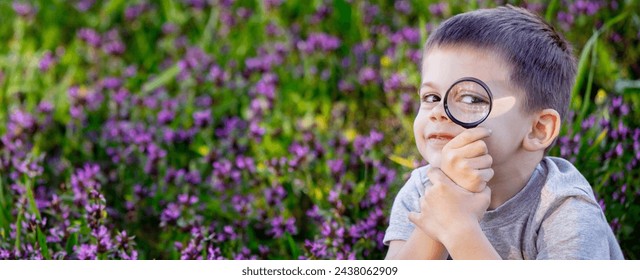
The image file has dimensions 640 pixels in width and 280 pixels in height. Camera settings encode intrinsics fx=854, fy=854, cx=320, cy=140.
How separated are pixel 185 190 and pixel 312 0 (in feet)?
5.24

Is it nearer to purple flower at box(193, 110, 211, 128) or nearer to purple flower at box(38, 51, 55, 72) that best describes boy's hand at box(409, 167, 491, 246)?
purple flower at box(193, 110, 211, 128)

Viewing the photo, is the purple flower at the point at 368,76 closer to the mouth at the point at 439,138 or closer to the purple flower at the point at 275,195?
the purple flower at the point at 275,195

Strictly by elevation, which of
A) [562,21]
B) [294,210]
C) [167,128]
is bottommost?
[294,210]

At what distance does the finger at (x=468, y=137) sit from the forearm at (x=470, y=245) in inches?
7.5

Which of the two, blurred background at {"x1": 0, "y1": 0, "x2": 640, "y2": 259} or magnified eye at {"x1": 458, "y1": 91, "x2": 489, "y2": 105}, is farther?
blurred background at {"x1": 0, "y1": 0, "x2": 640, "y2": 259}

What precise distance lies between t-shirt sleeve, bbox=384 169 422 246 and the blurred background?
0.28 metres

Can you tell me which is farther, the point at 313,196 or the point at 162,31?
the point at 162,31

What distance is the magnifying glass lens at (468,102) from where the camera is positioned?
2012mm

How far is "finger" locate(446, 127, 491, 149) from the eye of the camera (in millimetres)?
2002

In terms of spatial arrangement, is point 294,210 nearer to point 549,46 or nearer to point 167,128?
point 167,128

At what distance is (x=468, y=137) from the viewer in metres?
2.00

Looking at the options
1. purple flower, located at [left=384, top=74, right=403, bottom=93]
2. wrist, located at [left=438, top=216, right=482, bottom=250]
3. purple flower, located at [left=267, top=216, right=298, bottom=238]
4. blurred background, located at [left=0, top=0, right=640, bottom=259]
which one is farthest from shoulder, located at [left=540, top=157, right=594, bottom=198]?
purple flower, located at [left=384, top=74, right=403, bottom=93]

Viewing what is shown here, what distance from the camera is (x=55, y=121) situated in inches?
140
